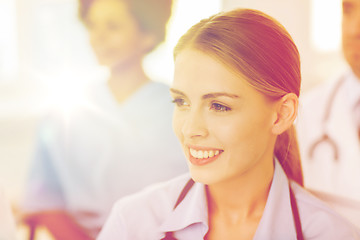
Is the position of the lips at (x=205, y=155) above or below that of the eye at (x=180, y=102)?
below

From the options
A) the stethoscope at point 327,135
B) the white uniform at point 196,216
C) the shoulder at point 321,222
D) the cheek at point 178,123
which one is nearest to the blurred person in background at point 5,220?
the white uniform at point 196,216

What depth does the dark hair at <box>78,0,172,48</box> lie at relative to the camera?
0.69 m

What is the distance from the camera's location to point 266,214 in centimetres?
43

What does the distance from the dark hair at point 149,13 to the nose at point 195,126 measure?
A: 1.07 ft

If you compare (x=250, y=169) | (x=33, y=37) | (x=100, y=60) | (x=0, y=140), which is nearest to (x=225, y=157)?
(x=250, y=169)

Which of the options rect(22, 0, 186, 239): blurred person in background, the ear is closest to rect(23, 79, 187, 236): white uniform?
rect(22, 0, 186, 239): blurred person in background

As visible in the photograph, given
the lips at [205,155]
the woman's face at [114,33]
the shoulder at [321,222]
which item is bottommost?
the shoulder at [321,222]

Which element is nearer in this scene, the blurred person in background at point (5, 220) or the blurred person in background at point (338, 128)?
the blurred person in background at point (5, 220)

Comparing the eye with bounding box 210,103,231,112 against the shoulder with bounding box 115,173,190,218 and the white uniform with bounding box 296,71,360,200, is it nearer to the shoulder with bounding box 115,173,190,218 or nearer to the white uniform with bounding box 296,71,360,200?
the shoulder with bounding box 115,173,190,218

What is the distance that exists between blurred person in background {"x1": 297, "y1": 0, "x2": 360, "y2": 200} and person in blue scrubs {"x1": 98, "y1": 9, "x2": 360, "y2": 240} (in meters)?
0.18

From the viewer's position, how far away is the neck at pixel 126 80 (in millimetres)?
718

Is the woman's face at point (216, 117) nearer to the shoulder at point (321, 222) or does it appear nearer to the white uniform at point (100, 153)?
the shoulder at point (321, 222)

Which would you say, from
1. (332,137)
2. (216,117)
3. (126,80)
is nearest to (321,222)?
(216,117)

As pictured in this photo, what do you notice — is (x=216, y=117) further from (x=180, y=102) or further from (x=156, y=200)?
(x=156, y=200)
